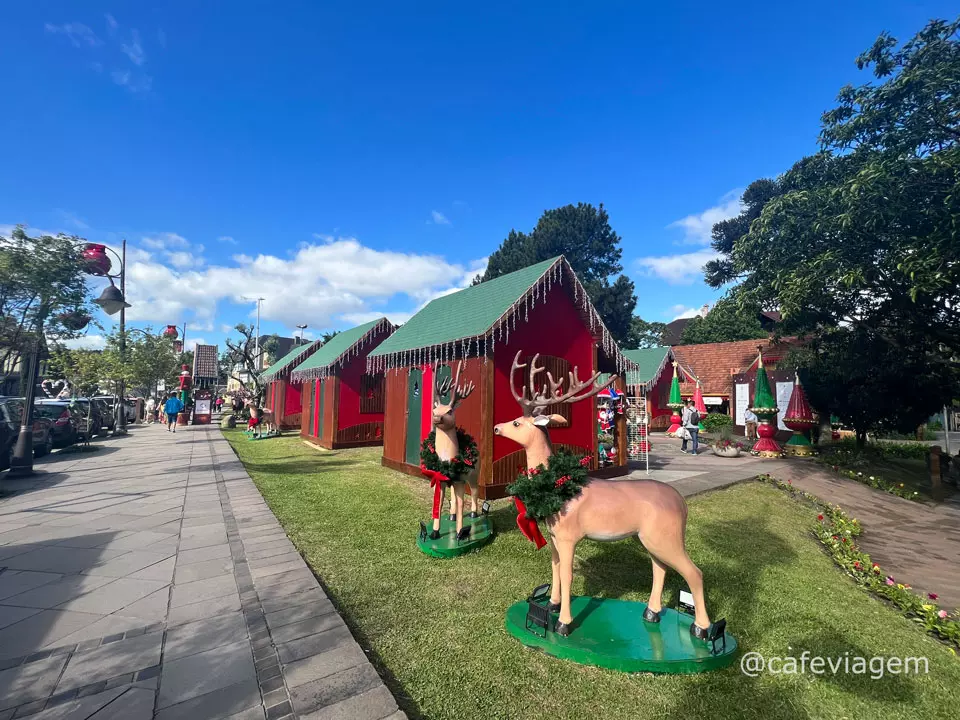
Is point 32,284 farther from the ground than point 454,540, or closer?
farther from the ground

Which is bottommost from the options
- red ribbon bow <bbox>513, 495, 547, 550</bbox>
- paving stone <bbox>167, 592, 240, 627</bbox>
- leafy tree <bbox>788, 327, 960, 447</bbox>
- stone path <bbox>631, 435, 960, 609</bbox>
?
stone path <bbox>631, 435, 960, 609</bbox>

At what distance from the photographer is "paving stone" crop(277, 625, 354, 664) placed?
3.62 meters

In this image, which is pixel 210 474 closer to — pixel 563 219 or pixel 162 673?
pixel 162 673

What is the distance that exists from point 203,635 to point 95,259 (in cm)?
1512

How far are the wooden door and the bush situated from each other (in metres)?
22.1

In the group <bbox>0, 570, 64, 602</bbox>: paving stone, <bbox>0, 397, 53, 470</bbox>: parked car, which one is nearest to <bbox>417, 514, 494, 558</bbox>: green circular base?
<bbox>0, 570, 64, 602</bbox>: paving stone

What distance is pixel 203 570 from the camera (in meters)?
5.51

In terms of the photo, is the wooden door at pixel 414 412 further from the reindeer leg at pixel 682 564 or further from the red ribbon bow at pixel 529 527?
the reindeer leg at pixel 682 564

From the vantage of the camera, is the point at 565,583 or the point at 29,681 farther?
the point at 565,583

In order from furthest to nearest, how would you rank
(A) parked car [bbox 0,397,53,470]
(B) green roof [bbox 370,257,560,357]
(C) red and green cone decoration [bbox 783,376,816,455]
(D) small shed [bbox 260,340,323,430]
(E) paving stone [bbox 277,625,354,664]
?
(D) small shed [bbox 260,340,323,430]
(C) red and green cone decoration [bbox 783,376,816,455]
(A) parked car [bbox 0,397,53,470]
(B) green roof [bbox 370,257,560,357]
(E) paving stone [bbox 277,625,354,664]

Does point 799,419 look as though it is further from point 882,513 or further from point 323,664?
point 323,664

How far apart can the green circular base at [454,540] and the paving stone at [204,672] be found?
269 cm

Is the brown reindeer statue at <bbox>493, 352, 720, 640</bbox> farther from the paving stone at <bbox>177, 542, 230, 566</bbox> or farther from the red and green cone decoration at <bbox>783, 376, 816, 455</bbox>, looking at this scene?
the red and green cone decoration at <bbox>783, 376, 816, 455</bbox>

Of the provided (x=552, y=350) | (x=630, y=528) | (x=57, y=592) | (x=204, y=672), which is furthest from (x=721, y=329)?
(x=57, y=592)
